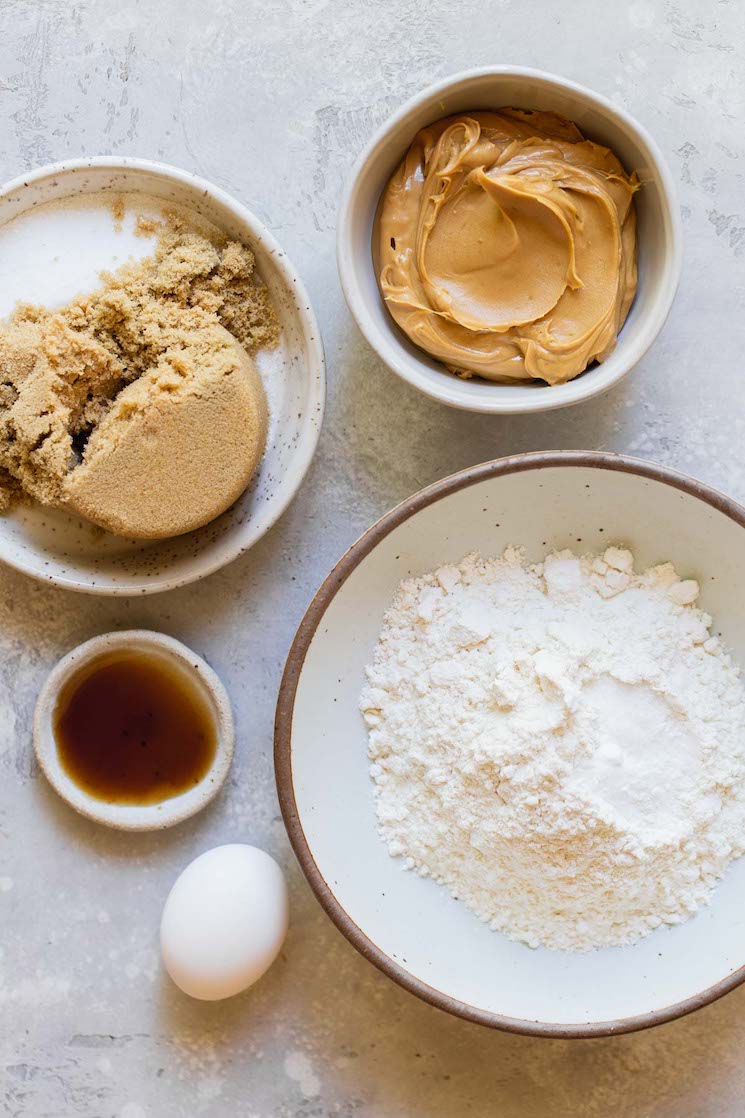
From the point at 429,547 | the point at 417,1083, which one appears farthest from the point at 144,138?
the point at 417,1083

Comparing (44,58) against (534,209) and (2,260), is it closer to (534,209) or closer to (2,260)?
(2,260)

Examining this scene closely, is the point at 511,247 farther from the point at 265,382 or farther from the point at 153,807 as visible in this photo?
the point at 153,807

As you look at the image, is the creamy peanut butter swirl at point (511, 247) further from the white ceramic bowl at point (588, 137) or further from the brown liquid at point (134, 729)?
the brown liquid at point (134, 729)

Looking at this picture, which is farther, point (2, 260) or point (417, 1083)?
point (417, 1083)

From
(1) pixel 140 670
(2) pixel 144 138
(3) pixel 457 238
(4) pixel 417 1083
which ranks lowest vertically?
(4) pixel 417 1083

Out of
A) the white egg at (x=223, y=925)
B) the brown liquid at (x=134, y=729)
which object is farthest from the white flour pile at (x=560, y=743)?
the brown liquid at (x=134, y=729)

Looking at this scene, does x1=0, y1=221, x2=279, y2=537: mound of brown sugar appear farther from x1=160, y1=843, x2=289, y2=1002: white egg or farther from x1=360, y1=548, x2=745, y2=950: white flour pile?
x1=160, y1=843, x2=289, y2=1002: white egg

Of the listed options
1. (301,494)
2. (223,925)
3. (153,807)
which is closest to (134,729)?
(153,807)
